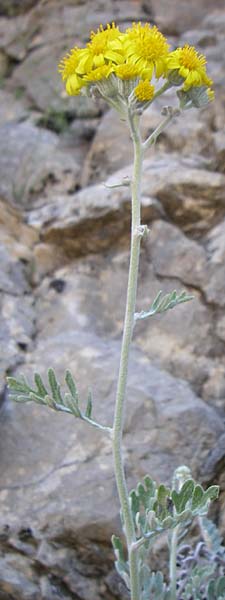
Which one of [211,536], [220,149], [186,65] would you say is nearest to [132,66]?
[186,65]

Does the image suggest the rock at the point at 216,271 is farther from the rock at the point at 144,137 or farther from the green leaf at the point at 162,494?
the green leaf at the point at 162,494

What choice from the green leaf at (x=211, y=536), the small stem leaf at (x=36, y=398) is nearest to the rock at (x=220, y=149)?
the green leaf at (x=211, y=536)

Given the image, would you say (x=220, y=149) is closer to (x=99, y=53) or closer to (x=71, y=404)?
(x=99, y=53)

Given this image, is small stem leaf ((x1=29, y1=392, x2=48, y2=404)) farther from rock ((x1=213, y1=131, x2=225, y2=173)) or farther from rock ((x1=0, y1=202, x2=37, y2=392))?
rock ((x1=213, y1=131, x2=225, y2=173))

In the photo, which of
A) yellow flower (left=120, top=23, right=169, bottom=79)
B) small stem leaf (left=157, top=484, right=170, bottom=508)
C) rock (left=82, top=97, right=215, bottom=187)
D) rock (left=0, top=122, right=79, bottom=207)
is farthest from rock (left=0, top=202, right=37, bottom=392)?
yellow flower (left=120, top=23, right=169, bottom=79)

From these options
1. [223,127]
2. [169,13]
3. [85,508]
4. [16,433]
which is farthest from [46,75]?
[85,508]

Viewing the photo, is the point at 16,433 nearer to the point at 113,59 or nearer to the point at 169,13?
the point at 113,59
